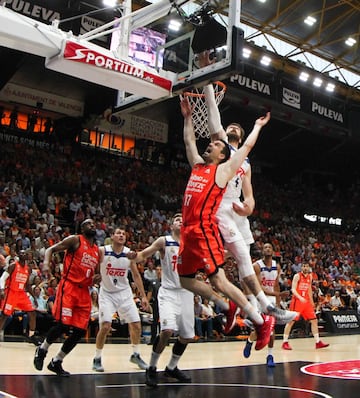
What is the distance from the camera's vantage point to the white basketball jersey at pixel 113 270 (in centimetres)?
777

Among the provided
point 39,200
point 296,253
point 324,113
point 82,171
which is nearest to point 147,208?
point 82,171

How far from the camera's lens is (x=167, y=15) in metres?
6.32

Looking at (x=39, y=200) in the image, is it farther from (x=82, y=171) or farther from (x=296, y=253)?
(x=296, y=253)

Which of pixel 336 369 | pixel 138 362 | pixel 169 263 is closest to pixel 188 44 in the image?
pixel 169 263

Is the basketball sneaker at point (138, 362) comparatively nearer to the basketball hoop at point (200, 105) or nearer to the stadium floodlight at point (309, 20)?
the basketball hoop at point (200, 105)

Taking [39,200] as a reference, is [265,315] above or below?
below

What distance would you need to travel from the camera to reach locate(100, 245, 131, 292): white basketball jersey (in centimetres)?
777

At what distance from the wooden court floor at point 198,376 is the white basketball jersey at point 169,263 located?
49.1 inches

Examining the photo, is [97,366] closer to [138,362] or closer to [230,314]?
[138,362]

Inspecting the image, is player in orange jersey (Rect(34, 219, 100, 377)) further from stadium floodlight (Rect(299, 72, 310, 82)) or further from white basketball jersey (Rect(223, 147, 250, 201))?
stadium floodlight (Rect(299, 72, 310, 82))

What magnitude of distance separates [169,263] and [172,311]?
0.67 metres

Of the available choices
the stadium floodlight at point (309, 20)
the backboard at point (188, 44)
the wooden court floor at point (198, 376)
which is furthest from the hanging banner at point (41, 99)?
the backboard at point (188, 44)

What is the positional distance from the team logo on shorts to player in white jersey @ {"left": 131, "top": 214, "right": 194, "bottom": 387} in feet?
6.80

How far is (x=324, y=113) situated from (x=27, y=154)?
1329cm
